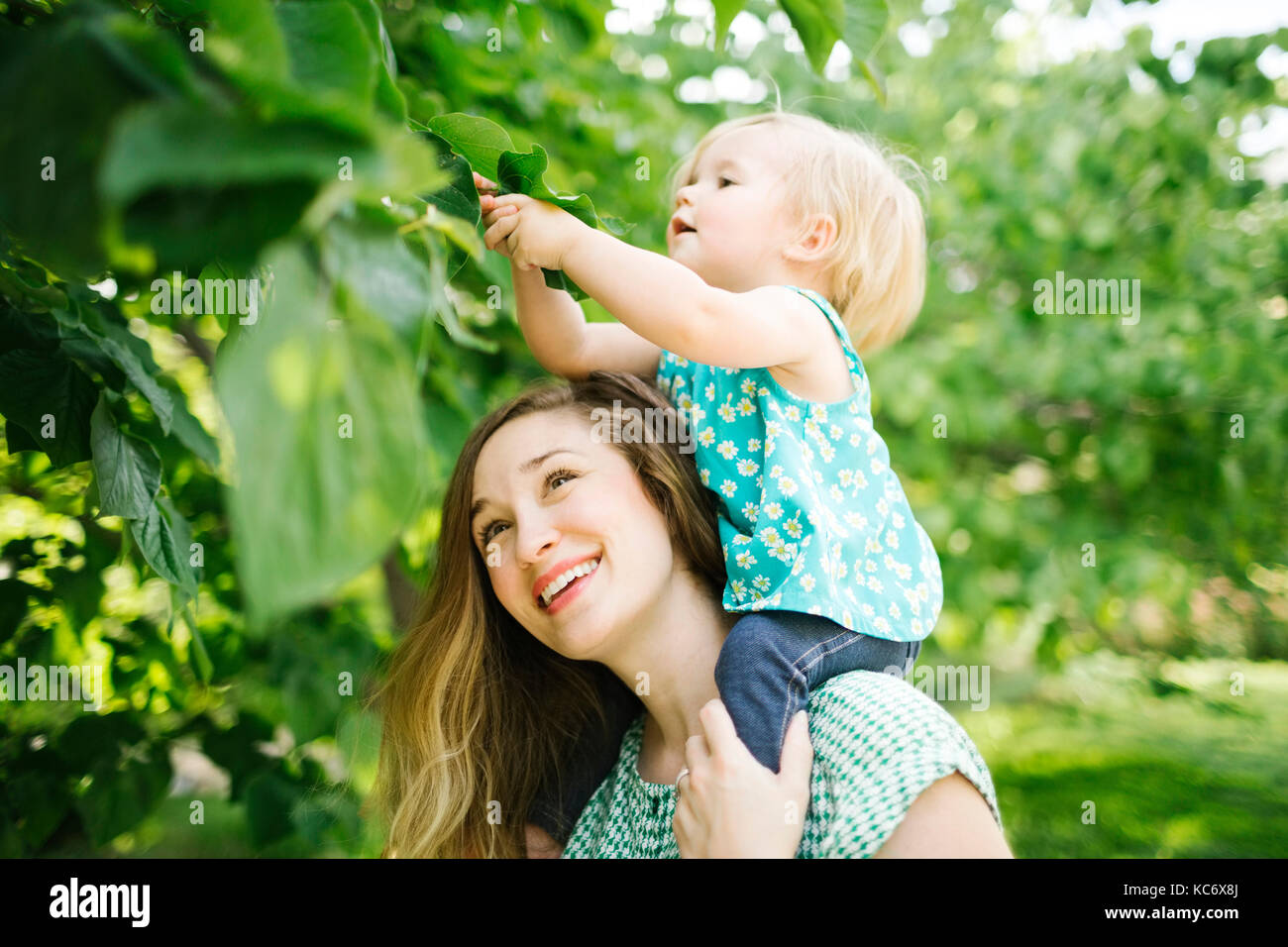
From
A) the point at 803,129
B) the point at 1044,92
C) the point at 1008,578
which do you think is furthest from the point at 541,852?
the point at 1044,92

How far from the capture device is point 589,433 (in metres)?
1.17

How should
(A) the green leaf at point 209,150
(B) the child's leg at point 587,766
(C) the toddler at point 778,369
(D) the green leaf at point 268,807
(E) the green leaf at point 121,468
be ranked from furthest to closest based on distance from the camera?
(D) the green leaf at point 268,807 → (B) the child's leg at point 587,766 → (C) the toddler at point 778,369 → (E) the green leaf at point 121,468 → (A) the green leaf at point 209,150

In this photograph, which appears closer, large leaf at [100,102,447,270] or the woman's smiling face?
large leaf at [100,102,447,270]

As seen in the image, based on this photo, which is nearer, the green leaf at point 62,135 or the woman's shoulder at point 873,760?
the green leaf at point 62,135

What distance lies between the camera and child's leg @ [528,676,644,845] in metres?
1.29

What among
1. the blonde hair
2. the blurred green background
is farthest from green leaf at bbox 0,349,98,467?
the blonde hair

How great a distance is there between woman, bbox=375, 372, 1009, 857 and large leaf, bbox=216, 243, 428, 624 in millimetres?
657

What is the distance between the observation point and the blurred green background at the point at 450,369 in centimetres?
35

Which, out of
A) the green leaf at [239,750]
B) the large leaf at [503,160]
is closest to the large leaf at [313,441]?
the large leaf at [503,160]

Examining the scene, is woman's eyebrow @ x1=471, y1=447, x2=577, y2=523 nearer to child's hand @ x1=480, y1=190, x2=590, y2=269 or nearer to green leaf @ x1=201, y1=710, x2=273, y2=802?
child's hand @ x1=480, y1=190, x2=590, y2=269

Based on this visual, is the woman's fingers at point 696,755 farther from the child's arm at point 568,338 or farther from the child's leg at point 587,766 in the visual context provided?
the child's arm at point 568,338

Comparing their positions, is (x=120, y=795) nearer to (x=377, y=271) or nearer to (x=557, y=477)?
(x=557, y=477)

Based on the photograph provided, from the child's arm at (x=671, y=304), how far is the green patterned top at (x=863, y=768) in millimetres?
381

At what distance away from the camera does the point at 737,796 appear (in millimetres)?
914
